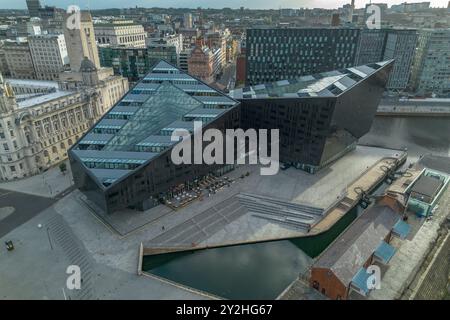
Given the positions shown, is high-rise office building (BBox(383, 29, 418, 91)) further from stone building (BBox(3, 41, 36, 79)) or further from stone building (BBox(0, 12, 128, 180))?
stone building (BBox(3, 41, 36, 79))

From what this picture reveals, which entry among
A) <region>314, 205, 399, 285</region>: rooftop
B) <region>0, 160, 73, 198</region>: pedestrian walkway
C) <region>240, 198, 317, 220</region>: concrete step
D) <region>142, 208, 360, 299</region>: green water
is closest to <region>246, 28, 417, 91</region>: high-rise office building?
<region>240, 198, 317, 220</region>: concrete step

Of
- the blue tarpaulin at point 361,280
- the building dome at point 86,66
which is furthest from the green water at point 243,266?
the building dome at point 86,66

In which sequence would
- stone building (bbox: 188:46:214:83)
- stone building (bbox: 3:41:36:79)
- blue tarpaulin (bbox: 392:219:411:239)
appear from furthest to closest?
stone building (bbox: 3:41:36:79)
stone building (bbox: 188:46:214:83)
blue tarpaulin (bbox: 392:219:411:239)

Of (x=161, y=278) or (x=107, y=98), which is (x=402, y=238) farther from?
(x=107, y=98)

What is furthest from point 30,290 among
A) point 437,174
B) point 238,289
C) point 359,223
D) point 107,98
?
point 437,174

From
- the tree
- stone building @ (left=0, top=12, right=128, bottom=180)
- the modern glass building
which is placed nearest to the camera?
the modern glass building

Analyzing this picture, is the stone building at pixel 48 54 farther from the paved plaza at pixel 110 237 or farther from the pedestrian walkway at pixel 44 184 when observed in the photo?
the paved plaza at pixel 110 237

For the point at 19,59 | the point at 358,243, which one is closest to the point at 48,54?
the point at 19,59
